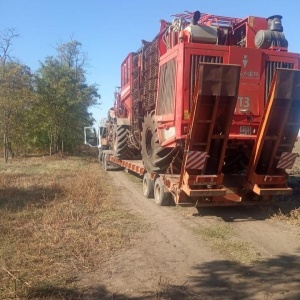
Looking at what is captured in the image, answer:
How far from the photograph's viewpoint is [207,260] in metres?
5.09

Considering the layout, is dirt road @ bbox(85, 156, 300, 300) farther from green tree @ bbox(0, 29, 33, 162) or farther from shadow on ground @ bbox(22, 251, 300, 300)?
green tree @ bbox(0, 29, 33, 162)

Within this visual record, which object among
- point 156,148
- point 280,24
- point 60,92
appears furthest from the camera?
point 60,92

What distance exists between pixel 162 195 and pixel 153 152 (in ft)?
3.62

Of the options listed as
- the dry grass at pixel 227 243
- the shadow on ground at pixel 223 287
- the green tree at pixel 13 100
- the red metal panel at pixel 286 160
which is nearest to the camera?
the shadow on ground at pixel 223 287

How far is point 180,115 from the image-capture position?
725 cm

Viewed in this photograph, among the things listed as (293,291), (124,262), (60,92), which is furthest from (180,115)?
(60,92)

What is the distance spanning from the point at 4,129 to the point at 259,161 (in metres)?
18.6

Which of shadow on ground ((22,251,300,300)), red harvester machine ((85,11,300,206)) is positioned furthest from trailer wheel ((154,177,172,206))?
shadow on ground ((22,251,300,300))

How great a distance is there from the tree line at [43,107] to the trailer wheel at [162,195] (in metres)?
15.6

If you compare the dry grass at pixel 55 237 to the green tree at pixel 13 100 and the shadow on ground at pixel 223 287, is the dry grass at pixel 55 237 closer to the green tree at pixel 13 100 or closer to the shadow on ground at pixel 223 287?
the shadow on ground at pixel 223 287

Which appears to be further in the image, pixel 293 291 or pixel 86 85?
pixel 86 85

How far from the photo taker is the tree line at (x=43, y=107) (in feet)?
72.8

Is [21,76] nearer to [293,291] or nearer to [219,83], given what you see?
[219,83]

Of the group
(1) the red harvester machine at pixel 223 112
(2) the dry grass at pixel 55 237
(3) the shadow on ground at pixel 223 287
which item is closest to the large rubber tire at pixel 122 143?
(2) the dry grass at pixel 55 237
